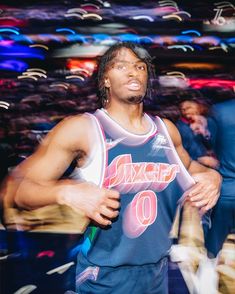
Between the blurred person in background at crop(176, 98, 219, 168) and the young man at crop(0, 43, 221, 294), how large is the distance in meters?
0.62

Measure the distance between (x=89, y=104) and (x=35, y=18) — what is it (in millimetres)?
1085

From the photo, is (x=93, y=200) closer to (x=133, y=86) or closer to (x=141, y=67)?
(x=133, y=86)

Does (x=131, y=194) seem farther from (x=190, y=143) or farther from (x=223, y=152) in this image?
(x=223, y=152)

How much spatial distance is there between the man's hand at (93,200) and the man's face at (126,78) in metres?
0.44

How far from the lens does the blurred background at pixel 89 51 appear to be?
10.7 feet

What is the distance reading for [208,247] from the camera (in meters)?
2.98

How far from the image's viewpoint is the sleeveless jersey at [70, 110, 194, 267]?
1.94m

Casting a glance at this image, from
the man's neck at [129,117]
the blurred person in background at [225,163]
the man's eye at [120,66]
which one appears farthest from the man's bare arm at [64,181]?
the blurred person in background at [225,163]

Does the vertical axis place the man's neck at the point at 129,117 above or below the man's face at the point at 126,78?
below

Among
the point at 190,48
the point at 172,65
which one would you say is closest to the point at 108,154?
the point at 172,65

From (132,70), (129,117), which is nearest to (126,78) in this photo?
(132,70)

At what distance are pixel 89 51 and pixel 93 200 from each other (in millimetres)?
1773

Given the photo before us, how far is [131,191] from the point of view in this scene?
198cm

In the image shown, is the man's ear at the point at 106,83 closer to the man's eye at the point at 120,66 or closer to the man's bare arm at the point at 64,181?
the man's eye at the point at 120,66
